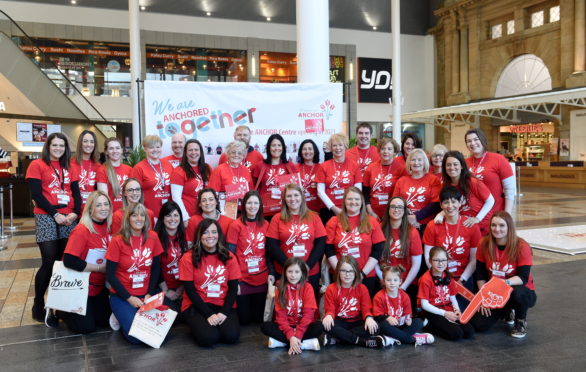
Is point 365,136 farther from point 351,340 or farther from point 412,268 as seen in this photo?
point 351,340

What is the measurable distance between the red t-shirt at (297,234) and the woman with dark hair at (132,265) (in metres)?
1.04

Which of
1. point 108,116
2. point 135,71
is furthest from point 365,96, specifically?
point 135,71

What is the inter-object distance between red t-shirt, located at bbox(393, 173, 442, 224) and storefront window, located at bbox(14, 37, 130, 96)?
63.7 ft

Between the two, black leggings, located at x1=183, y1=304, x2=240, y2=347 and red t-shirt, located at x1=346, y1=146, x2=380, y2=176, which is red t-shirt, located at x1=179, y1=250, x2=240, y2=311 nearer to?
black leggings, located at x1=183, y1=304, x2=240, y2=347

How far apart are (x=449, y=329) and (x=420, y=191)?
138cm

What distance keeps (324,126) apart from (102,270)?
3.21 m

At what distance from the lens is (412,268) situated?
4.46m

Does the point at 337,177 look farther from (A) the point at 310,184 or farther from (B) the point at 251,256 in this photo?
(B) the point at 251,256

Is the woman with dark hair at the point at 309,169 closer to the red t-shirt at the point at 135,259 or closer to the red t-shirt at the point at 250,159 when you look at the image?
the red t-shirt at the point at 250,159

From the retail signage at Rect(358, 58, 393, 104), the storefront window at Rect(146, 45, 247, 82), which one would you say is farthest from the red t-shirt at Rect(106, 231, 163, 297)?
the retail signage at Rect(358, 58, 393, 104)

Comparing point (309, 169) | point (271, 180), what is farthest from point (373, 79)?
point (271, 180)

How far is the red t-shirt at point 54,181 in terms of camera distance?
4551mm

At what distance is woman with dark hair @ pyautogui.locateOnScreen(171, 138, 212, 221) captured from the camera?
16.0 ft

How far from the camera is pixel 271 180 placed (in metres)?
5.19
